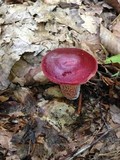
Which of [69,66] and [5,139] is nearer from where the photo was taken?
[5,139]

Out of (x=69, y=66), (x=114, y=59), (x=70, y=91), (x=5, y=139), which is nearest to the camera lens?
(x=5, y=139)

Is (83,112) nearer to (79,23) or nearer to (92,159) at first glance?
(92,159)

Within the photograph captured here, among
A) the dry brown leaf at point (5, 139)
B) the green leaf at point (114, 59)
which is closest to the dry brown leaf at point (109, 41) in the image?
the green leaf at point (114, 59)

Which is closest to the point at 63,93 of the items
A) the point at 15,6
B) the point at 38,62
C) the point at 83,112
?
the point at 83,112

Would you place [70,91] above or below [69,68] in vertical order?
below

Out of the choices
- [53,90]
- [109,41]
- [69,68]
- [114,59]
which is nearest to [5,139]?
[53,90]

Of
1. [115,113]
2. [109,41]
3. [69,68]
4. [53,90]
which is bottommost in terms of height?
[115,113]

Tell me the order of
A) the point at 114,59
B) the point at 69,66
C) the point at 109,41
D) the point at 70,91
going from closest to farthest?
1. the point at 69,66
2. the point at 70,91
3. the point at 114,59
4. the point at 109,41

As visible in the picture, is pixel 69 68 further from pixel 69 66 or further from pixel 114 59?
pixel 114 59

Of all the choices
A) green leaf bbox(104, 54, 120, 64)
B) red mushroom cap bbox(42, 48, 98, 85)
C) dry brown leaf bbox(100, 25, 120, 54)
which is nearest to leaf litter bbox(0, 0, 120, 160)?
dry brown leaf bbox(100, 25, 120, 54)
